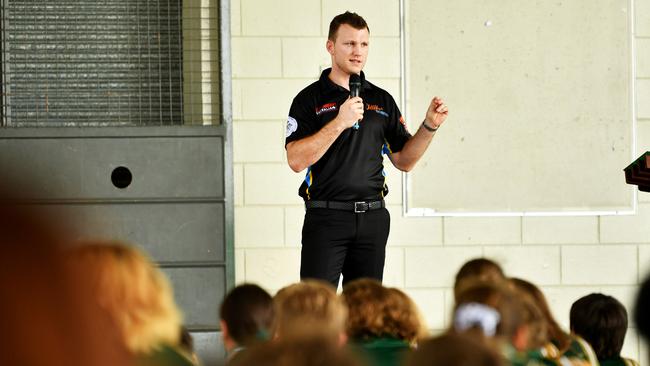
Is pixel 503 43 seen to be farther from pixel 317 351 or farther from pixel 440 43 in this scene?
pixel 317 351

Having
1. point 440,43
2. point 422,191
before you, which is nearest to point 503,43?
point 440,43

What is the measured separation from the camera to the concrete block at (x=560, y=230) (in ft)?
17.0

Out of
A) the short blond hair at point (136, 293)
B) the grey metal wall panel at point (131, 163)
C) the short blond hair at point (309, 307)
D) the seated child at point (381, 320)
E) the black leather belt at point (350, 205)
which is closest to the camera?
the short blond hair at point (136, 293)

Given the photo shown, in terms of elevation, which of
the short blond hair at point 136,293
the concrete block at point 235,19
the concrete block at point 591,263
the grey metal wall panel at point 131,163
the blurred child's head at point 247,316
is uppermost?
the concrete block at point 235,19

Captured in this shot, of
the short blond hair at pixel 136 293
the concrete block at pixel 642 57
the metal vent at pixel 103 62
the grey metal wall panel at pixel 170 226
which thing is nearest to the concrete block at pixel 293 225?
the grey metal wall panel at pixel 170 226

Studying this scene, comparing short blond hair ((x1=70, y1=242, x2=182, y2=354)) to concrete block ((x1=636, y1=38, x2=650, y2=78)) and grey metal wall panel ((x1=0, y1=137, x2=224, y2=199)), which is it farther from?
concrete block ((x1=636, y1=38, x2=650, y2=78))

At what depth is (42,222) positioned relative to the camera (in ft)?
1.47

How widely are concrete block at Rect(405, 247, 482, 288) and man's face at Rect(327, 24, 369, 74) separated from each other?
1.44m

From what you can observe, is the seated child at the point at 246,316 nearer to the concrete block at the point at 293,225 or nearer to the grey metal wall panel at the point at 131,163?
the grey metal wall panel at the point at 131,163

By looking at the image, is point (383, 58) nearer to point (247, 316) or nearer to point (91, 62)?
point (91, 62)

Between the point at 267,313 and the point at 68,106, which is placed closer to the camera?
the point at 267,313

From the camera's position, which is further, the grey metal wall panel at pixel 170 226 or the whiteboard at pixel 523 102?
the whiteboard at pixel 523 102

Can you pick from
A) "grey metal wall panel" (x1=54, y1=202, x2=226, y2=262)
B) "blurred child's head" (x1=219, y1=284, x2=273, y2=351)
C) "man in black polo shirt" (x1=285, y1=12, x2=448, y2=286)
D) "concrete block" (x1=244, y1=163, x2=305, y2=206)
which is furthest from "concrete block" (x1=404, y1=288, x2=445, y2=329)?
"blurred child's head" (x1=219, y1=284, x2=273, y2=351)

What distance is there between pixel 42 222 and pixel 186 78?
15.1 ft
